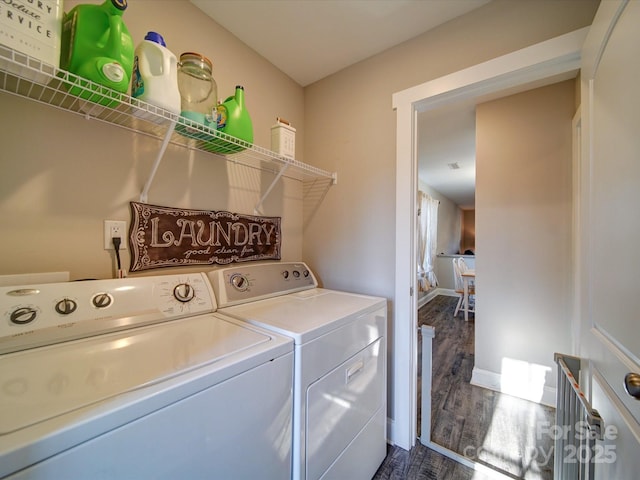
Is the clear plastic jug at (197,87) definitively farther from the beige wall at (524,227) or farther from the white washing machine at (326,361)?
the beige wall at (524,227)

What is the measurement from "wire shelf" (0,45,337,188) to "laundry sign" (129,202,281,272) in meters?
0.34

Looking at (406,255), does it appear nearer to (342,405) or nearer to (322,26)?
(342,405)

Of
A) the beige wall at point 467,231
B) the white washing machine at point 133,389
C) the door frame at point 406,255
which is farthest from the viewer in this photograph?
the beige wall at point 467,231

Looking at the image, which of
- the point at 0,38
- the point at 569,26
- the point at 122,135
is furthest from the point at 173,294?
the point at 569,26

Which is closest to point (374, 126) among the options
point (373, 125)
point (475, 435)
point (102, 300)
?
point (373, 125)

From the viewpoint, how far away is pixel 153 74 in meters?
0.95

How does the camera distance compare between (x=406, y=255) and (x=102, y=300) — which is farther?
(x=406, y=255)

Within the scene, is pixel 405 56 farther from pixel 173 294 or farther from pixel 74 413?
pixel 74 413

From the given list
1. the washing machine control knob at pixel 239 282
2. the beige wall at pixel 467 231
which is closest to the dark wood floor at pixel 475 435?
the washing machine control knob at pixel 239 282

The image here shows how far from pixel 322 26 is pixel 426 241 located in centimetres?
452

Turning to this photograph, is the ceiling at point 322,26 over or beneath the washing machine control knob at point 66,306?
over

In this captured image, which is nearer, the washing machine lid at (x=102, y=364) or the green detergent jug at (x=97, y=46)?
the washing machine lid at (x=102, y=364)

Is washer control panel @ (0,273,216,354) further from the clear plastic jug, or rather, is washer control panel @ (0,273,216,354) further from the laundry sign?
the clear plastic jug

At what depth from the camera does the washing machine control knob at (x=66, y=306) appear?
0.80 metres
